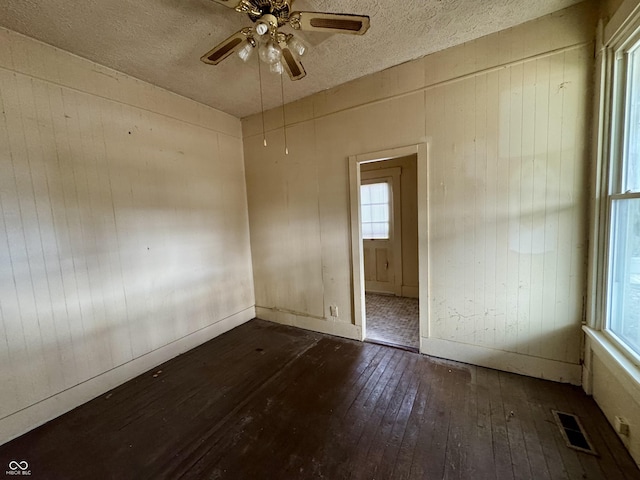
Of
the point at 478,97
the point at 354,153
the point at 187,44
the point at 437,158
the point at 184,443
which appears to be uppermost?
the point at 187,44

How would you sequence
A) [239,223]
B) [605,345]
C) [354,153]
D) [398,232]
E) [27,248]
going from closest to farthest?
[605,345] → [27,248] → [354,153] → [239,223] → [398,232]

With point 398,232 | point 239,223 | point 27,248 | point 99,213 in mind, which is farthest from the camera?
point 398,232

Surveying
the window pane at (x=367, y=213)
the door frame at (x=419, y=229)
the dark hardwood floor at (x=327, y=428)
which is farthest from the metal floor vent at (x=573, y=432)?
the window pane at (x=367, y=213)

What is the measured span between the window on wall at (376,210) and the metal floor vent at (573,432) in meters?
3.11

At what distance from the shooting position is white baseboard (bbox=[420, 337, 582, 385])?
2008 mm

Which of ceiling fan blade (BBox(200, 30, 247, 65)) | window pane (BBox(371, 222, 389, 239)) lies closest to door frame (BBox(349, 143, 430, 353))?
ceiling fan blade (BBox(200, 30, 247, 65))

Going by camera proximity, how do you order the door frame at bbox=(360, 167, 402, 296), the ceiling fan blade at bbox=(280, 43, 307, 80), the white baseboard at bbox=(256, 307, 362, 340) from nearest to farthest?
the ceiling fan blade at bbox=(280, 43, 307, 80) < the white baseboard at bbox=(256, 307, 362, 340) < the door frame at bbox=(360, 167, 402, 296)

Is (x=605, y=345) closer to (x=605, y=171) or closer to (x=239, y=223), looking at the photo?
(x=605, y=171)

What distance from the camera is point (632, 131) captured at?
1.53 meters

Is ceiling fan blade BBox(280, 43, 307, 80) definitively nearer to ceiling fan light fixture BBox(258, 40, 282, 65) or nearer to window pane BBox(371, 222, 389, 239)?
ceiling fan light fixture BBox(258, 40, 282, 65)

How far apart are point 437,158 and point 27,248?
3223mm

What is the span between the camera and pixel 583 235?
1.89 meters

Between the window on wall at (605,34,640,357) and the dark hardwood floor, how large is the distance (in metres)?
0.65

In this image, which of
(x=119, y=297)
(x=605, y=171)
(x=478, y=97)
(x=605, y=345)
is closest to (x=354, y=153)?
(x=478, y=97)
